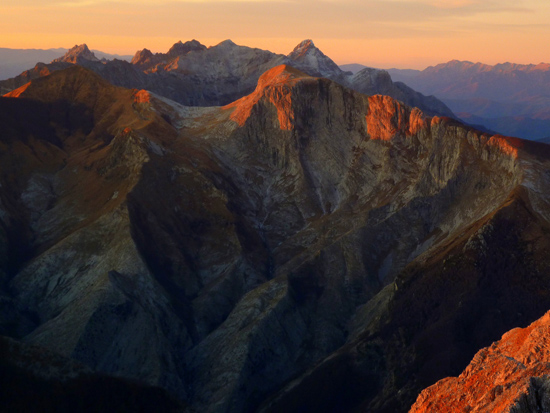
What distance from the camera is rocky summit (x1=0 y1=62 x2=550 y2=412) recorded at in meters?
122

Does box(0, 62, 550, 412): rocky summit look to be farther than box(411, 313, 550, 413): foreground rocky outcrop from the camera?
Yes

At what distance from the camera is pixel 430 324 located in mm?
123000

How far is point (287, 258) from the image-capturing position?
557ft

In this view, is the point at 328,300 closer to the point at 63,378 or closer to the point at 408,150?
the point at 408,150

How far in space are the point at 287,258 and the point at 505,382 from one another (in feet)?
418

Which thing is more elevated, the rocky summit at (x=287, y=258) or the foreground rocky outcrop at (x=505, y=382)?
the foreground rocky outcrop at (x=505, y=382)

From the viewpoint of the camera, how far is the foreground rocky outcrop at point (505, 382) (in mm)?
38312

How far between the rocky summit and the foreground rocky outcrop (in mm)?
52502

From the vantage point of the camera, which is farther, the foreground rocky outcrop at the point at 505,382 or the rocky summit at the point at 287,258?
the rocky summit at the point at 287,258

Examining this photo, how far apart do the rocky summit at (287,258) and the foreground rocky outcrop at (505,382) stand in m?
52.5

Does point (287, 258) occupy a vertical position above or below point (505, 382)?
below

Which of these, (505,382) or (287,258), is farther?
(287,258)

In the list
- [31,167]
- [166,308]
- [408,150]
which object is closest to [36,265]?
[166,308]

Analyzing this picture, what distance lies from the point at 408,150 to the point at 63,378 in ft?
388
